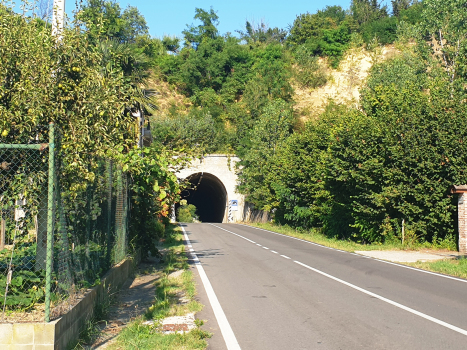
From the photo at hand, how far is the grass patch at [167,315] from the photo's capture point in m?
6.50

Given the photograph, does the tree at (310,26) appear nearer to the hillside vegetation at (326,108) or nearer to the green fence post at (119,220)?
the hillside vegetation at (326,108)

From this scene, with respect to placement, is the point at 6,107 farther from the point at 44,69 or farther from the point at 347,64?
the point at 347,64

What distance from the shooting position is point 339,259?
56.5ft

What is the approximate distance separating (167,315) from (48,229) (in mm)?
3269

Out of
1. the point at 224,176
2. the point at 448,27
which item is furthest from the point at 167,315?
the point at 448,27

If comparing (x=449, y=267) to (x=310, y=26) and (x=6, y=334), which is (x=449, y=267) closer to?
(x=6, y=334)

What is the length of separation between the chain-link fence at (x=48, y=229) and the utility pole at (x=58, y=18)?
2111 mm

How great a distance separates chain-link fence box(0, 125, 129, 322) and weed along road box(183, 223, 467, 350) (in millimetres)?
2116

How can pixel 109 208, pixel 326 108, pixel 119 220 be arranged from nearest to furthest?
1. pixel 109 208
2. pixel 119 220
3. pixel 326 108

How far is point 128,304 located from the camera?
931 cm

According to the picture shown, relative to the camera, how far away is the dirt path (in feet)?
23.2

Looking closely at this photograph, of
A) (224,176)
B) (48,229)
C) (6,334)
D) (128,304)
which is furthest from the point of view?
(224,176)

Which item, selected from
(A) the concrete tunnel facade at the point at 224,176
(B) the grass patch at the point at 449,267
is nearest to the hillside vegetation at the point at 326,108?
(A) the concrete tunnel facade at the point at 224,176

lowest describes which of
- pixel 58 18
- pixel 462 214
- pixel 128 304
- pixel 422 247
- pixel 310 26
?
pixel 422 247
